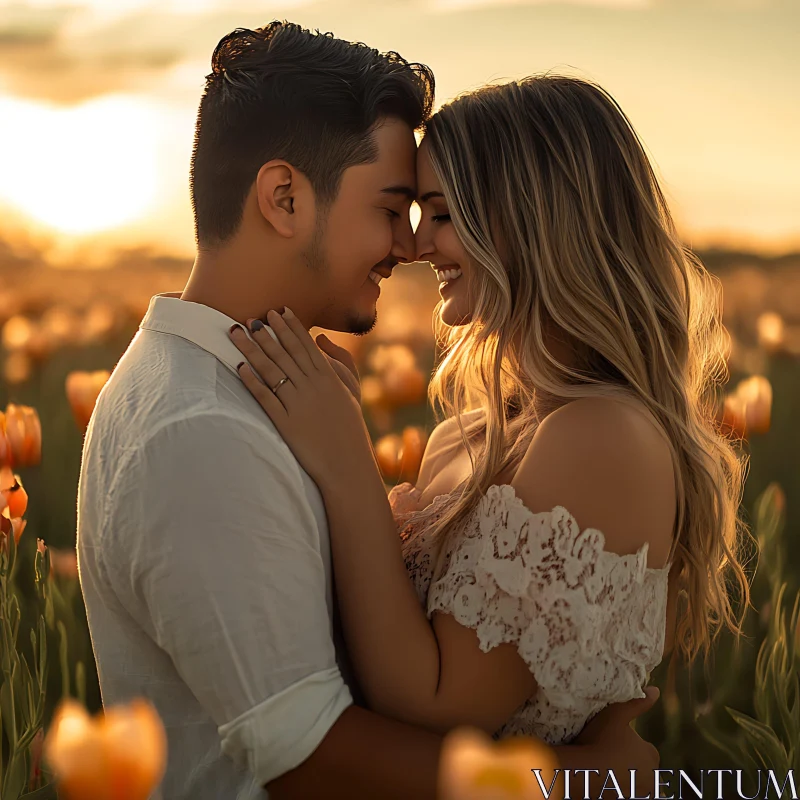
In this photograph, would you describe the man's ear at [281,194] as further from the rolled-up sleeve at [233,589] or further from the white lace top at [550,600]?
the white lace top at [550,600]

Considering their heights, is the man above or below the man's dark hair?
below

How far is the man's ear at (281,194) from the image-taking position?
6.31ft

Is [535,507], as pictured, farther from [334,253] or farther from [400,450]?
[400,450]

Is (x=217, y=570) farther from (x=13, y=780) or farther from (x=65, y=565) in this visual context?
(x=65, y=565)

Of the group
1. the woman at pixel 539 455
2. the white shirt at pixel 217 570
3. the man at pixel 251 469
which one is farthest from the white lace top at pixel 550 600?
the white shirt at pixel 217 570

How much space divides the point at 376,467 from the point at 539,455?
0.32 meters

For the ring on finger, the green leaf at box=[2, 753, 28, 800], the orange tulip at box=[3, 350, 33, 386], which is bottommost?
the green leaf at box=[2, 753, 28, 800]

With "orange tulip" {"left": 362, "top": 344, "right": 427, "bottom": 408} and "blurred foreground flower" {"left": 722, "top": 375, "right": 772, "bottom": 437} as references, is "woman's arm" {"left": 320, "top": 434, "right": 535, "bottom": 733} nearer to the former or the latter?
"blurred foreground flower" {"left": 722, "top": 375, "right": 772, "bottom": 437}

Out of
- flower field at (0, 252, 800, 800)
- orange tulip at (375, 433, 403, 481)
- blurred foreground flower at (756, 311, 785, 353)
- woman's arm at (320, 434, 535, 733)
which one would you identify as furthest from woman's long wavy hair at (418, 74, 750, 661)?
blurred foreground flower at (756, 311, 785, 353)

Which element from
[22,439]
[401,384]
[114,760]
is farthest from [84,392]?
[114,760]

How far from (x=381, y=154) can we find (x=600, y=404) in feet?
2.43

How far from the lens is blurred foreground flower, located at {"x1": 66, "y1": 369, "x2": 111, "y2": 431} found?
2633 mm

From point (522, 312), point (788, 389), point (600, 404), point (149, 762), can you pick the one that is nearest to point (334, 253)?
point (522, 312)

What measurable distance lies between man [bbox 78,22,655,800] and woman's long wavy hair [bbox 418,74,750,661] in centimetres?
A: 19
